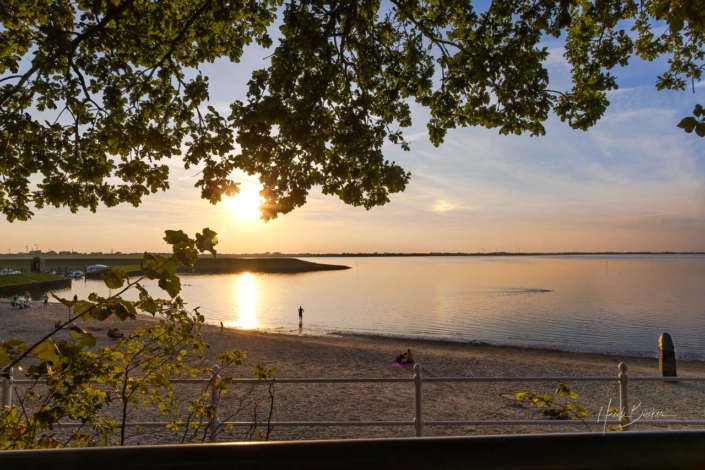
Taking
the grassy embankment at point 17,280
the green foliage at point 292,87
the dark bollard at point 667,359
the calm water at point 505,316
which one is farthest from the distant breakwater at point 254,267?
the green foliage at point 292,87

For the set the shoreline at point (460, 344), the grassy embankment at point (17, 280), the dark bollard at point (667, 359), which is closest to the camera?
the dark bollard at point (667, 359)

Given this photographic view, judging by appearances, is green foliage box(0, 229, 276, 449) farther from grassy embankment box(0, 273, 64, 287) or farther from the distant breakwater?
the distant breakwater

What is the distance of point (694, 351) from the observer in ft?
95.9

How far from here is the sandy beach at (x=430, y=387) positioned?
12058 mm

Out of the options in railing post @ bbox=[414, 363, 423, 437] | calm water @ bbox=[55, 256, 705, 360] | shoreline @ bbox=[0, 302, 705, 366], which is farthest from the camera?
calm water @ bbox=[55, 256, 705, 360]

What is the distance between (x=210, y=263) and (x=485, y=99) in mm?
181370

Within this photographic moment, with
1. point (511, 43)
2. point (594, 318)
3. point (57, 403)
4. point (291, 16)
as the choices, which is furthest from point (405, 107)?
point (594, 318)

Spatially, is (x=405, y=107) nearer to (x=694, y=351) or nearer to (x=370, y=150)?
(x=370, y=150)

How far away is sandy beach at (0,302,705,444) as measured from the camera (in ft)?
39.6

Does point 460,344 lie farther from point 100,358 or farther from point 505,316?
point 100,358

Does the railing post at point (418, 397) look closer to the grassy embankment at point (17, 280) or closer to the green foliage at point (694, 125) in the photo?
the green foliage at point (694, 125)

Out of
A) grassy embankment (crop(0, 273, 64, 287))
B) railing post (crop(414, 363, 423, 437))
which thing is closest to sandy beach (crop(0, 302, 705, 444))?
railing post (crop(414, 363, 423, 437))

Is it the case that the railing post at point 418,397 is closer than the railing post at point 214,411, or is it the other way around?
the railing post at point 214,411

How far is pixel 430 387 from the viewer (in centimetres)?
1619
